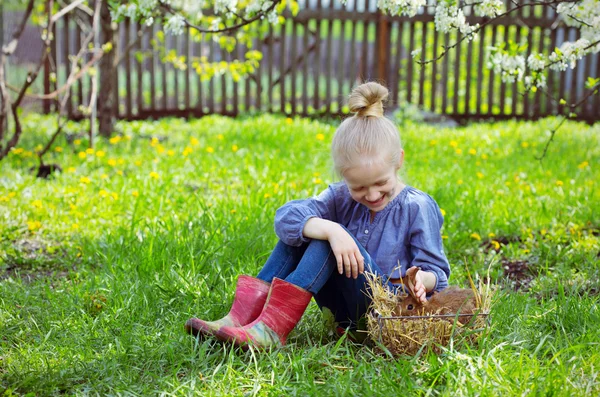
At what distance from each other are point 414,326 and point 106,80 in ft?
15.9

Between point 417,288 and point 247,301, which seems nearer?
point 417,288

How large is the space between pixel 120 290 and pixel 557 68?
6.79 feet

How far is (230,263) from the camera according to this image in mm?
2965

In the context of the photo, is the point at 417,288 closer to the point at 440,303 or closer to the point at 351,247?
the point at 440,303

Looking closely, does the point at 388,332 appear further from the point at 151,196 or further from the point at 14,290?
the point at 151,196

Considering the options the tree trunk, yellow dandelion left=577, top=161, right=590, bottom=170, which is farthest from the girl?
the tree trunk

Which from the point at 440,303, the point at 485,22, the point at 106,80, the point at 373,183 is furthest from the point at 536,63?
the point at 106,80

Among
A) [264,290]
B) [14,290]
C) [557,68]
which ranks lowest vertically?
[14,290]

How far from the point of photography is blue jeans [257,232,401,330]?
7.25 feet

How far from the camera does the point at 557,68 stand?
3.06 meters

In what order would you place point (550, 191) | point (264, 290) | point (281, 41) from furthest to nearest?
point (281, 41) → point (550, 191) → point (264, 290)

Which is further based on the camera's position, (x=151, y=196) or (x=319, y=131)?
(x=319, y=131)

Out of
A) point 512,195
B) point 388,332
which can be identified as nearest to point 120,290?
point 388,332

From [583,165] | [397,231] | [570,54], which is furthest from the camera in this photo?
[583,165]
